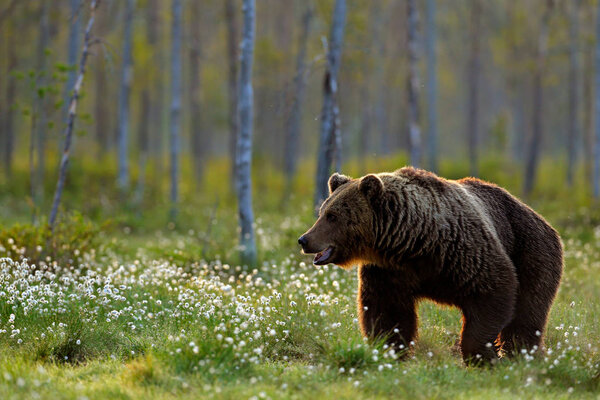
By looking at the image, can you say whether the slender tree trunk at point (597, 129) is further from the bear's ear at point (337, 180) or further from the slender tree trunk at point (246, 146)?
the bear's ear at point (337, 180)

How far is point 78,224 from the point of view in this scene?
933 cm

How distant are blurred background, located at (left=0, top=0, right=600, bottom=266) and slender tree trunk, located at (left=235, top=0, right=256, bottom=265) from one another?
3.7 inches

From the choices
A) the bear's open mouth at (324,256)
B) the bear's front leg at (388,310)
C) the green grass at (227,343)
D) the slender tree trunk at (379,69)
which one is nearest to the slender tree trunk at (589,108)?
the slender tree trunk at (379,69)

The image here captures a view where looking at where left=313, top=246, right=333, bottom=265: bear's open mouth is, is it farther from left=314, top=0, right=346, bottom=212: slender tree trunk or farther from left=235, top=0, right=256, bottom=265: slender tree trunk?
left=314, top=0, right=346, bottom=212: slender tree trunk

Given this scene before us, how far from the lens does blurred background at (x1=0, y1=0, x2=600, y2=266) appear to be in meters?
12.3

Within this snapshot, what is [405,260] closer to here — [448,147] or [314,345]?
[314,345]

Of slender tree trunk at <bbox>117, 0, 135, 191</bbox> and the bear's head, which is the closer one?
the bear's head

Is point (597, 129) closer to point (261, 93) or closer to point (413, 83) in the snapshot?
point (413, 83)

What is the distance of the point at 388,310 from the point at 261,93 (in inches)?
1100

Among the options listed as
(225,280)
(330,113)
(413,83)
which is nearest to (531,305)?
(225,280)

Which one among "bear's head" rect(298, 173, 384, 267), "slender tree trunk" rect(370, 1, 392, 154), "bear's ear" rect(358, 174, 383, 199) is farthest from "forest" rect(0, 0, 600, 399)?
"slender tree trunk" rect(370, 1, 392, 154)

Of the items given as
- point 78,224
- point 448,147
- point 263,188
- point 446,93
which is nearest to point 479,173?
point 263,188

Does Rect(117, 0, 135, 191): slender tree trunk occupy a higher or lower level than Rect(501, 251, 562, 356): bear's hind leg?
higher

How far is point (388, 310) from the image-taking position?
18.0 ft
